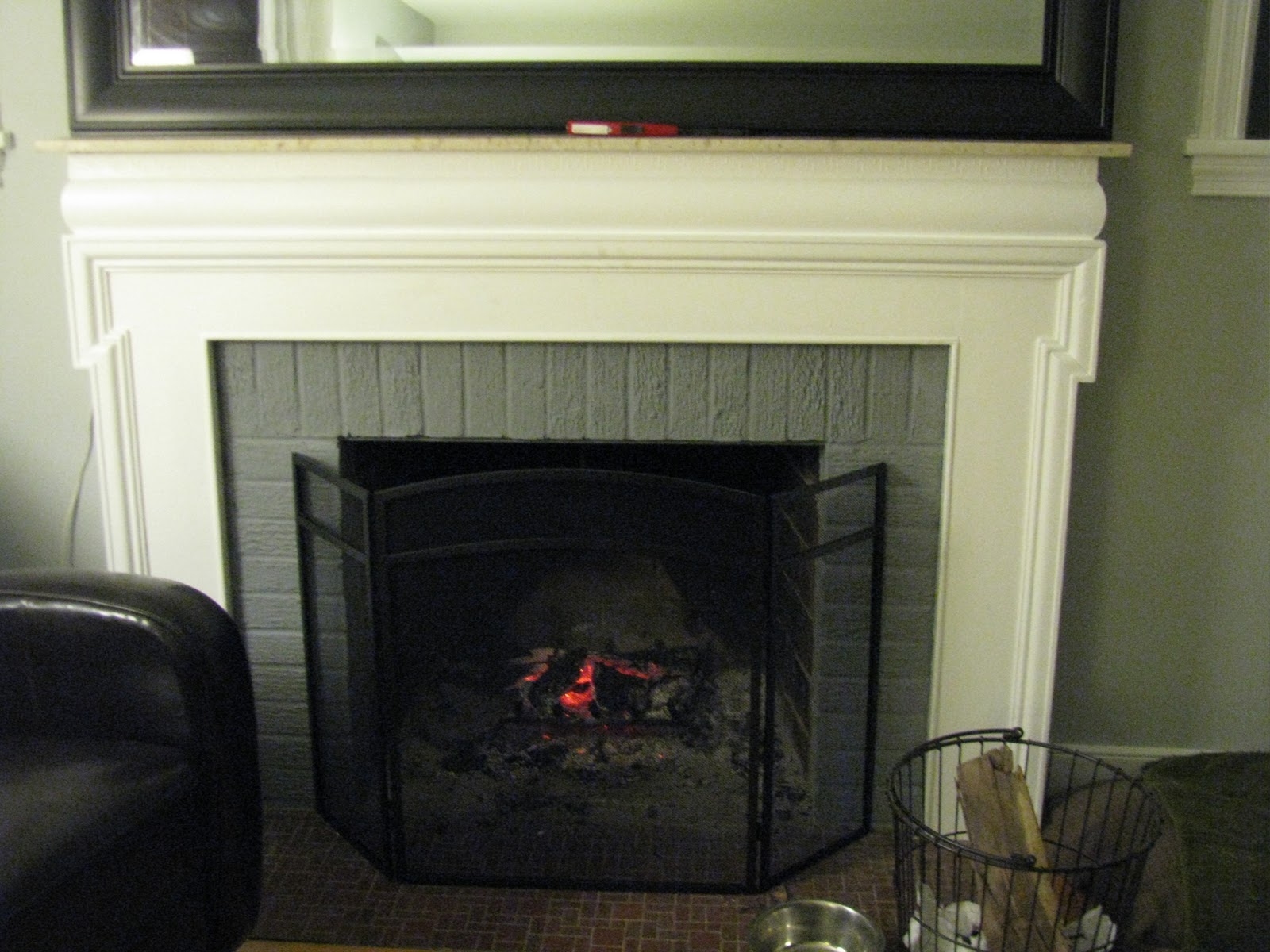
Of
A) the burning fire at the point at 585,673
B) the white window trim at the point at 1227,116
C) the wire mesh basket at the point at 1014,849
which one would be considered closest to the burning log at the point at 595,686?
the burning fire at the point at 585,673

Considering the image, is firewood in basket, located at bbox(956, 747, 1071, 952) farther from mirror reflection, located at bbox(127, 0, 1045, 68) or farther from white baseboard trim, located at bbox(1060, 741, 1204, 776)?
mirror reflection, located at bbox(127, 0, 1045, 68)

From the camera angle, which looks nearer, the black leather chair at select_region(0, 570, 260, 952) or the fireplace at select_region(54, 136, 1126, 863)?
the black leather chair at select_region(0, 570, 260, 952)

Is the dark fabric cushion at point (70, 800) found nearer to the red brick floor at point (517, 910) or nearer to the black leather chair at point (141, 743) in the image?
the black leather chair at point (141, 743)

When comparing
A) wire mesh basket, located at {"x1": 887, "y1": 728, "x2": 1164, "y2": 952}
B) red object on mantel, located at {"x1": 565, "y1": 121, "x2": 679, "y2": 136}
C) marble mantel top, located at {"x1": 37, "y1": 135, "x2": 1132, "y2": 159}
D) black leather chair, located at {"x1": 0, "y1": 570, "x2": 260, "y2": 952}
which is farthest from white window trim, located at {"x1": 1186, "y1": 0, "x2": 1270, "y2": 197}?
black leather chair, located at {"x1": 0, "y1": 570, "x2": 260, "y2": 952}

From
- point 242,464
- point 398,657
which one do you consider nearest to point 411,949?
point 398,657

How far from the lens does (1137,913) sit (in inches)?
61.2

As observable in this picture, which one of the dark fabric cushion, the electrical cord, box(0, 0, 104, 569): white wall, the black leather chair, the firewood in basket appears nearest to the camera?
the dark fabric cushion

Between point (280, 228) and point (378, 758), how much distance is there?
81 centimetres

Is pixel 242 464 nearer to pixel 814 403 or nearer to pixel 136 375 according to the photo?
pixel 136 375

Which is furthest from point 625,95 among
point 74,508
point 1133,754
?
point 1133,754

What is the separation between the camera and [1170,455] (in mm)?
1681

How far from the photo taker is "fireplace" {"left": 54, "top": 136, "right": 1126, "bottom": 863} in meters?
1.53

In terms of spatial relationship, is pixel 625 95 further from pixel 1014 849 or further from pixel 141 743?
pixel 1014 849

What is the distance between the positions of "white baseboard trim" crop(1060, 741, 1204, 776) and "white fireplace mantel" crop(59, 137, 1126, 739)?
0.65 feet
